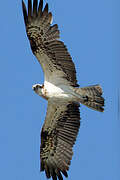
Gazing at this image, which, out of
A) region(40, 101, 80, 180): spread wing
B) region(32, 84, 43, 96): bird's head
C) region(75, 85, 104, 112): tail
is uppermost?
region(32, 84, 43, 96): bird's head

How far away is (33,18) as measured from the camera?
10.0 metres

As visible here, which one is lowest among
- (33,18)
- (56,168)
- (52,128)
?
(56,168)

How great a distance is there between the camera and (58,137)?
10523mm

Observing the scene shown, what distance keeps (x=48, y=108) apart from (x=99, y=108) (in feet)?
3.54

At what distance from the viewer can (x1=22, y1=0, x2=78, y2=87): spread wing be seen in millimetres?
9930

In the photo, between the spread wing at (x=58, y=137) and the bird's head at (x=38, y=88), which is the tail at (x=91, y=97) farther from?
the bird's head at (x=38, y=88)

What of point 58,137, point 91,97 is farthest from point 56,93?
point 58,137

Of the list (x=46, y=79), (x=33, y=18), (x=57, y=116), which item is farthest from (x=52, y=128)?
(x=33, y=18)

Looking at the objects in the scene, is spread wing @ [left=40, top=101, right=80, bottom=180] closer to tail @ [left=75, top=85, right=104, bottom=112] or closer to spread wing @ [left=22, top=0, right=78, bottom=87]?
tail @ [left=75, top=85, right=104, bottom=112]

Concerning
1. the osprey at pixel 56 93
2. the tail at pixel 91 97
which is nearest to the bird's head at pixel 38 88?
the osprey at pixel 56 93

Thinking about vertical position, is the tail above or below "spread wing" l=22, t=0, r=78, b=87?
below

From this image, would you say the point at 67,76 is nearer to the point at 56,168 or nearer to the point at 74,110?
the point at 74,110

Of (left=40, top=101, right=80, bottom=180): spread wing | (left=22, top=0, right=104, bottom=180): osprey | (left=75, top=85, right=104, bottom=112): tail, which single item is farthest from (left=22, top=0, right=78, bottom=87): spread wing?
(left=40, top=101, right=80, bottom=180): spread wing

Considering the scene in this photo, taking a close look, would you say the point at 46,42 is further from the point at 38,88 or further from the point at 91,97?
the point at 91,97
